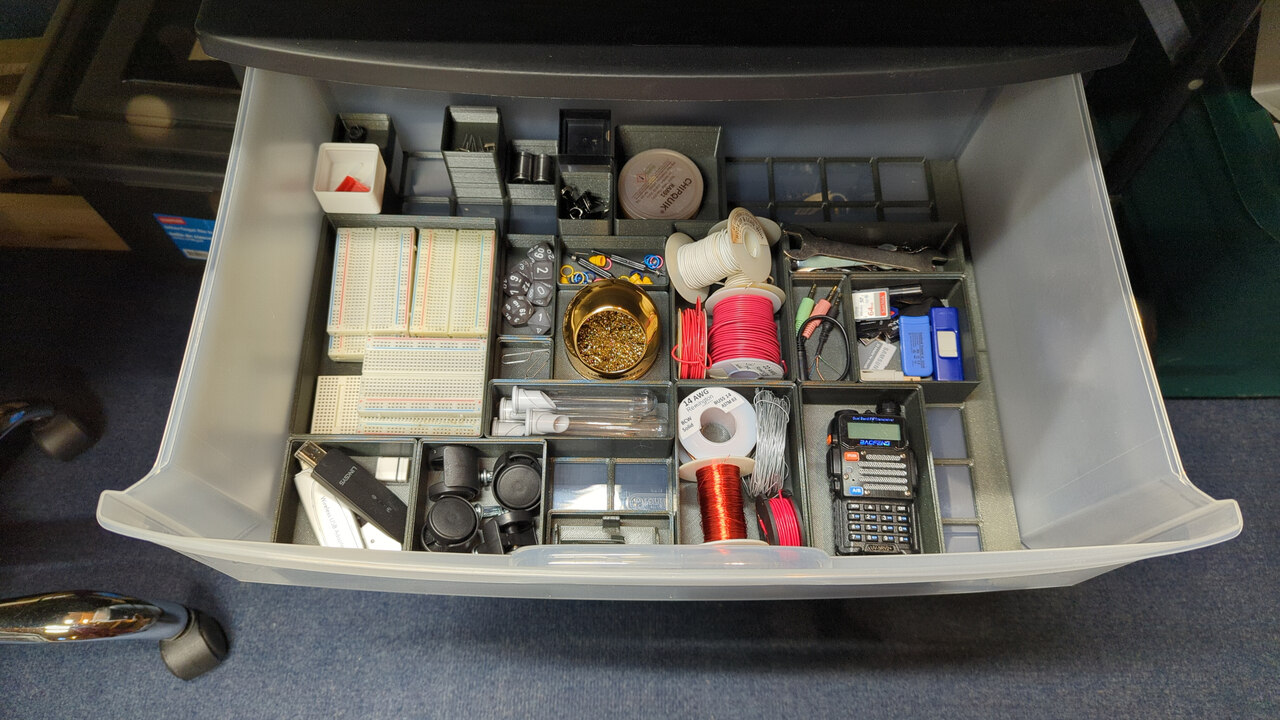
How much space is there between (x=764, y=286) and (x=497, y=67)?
0.94 m

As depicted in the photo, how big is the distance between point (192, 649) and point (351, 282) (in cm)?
106

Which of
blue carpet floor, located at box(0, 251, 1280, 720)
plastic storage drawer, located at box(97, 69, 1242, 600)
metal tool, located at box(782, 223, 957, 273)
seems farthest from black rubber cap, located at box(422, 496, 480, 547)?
metal tool, located at box(782, 223, 957, 273)

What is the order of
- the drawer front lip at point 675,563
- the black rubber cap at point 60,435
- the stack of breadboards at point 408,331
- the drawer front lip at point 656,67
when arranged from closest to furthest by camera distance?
the drawer front lip at point 656,67 → the drawer front lip at point 675,563 → the stack of breadboards at point 408,331 → the black rubber cap at point 60,435

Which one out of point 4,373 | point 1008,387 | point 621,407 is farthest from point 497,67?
point 4,373

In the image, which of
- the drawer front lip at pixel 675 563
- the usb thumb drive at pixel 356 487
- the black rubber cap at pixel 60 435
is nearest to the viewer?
the drawer front lip at pixel 675 563

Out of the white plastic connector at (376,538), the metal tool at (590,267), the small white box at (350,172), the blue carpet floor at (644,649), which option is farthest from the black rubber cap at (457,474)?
the small white box at (350,172)

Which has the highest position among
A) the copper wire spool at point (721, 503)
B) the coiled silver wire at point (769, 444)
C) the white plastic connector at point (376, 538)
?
the coiled silver wire at point (769, 444)

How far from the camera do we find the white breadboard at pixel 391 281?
1.83m

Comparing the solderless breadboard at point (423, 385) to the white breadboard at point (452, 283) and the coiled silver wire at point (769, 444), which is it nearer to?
the white breadboard at point (452, 283)

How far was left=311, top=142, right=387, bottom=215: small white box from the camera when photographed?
1860mm

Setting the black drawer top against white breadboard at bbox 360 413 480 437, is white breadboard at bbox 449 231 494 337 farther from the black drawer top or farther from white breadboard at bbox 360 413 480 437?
the black drawer top

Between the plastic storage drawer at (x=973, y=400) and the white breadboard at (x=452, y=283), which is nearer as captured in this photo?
the plastic storage drawer at (x=973, y=400)

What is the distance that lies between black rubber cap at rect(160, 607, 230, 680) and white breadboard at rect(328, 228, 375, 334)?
0.86 meters

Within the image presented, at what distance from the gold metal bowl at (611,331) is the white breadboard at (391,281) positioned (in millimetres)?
425
